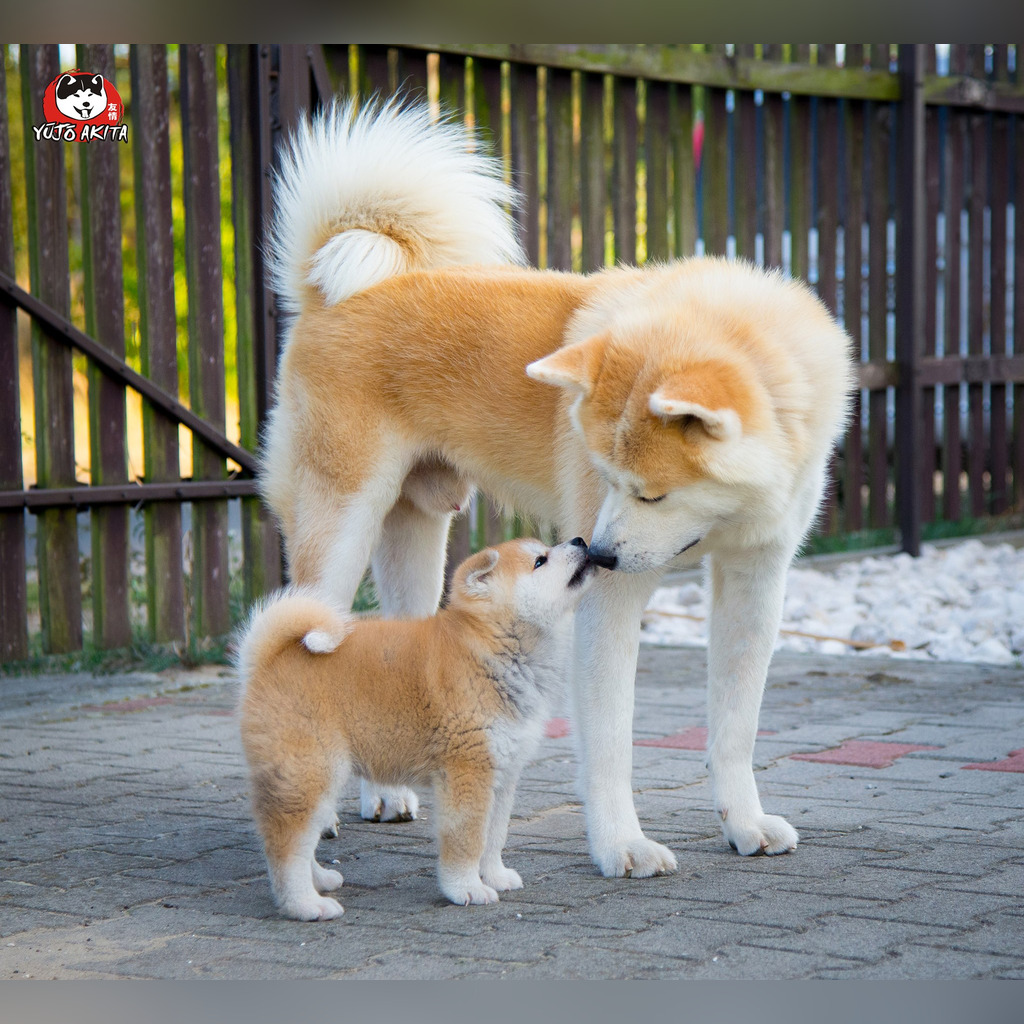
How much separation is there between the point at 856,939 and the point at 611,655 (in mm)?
856

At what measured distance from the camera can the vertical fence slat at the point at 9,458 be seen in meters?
5.00

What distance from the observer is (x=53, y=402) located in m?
5.19

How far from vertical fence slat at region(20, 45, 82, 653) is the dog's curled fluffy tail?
1623 millimetres

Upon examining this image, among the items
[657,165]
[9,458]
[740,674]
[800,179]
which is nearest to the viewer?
[740,674]

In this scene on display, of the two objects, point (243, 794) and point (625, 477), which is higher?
point (625, 477)

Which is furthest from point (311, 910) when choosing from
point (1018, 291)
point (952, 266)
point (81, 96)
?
point (1018, 291)

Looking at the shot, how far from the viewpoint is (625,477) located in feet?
9.02

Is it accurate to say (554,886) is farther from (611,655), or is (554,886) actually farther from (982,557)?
(982,557)

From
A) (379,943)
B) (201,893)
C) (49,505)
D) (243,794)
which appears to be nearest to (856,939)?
(379,943)

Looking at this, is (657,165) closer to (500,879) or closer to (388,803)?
(388,803)

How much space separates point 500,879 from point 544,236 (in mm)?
4207

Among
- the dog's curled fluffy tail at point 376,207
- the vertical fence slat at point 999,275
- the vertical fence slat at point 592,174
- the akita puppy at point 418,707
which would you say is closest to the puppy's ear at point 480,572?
the akita puppy at point 418,707

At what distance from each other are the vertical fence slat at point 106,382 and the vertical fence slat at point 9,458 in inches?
11.7

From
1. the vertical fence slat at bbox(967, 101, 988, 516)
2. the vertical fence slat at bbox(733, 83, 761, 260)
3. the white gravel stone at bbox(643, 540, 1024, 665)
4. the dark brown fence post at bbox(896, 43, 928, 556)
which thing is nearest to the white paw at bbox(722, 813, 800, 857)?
the white gravel stone at bbox(643, 540, 1024, 665)
